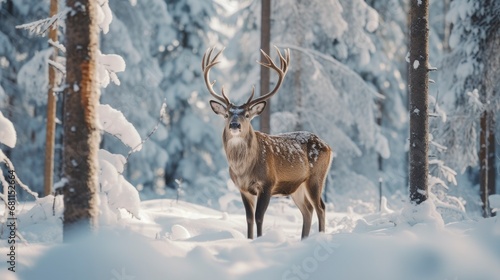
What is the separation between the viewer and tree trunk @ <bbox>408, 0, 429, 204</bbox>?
6934mm

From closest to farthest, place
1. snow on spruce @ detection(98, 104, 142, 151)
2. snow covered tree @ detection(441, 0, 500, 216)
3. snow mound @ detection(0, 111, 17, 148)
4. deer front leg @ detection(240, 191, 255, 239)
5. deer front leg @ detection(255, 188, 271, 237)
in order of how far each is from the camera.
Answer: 1. snow mound @ detection(0, 111, 17, 148)
2. snow on spruce @ detection(98, 104, 142, 151)
3. deer front leg @ detection(255, 188, 271, 237)
4. deer front leg @ detection(240, 191, 255, 239)
5. snow covered tree @ detection(441, 0, 500, 216)

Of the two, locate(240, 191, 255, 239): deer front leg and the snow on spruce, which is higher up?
the snow on spruce

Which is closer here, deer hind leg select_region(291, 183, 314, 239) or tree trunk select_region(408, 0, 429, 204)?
tree trunk select_region(408, 0, 429, 204)

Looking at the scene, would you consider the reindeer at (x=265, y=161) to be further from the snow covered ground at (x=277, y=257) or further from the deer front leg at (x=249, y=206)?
the snow covered ground at (x=277, y=257)

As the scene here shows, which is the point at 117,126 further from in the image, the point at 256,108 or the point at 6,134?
the point at 256,108

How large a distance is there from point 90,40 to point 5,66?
49.1ft

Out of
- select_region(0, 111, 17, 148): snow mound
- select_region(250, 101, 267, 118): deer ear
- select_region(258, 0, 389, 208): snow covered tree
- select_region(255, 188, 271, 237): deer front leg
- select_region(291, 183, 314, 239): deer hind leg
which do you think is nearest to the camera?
select_region(0, 111, 17, 148): snow mound

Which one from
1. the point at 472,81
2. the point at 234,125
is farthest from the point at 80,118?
the point at 472,81

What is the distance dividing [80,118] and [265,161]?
3.49 meters

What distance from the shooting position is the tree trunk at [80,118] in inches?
182

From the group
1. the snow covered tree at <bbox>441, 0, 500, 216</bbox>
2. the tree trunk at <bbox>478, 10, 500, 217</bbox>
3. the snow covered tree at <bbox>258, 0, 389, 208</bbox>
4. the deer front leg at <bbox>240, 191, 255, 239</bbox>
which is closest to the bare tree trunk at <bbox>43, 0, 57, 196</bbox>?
the snow covered tree at <bbox>258, 0, 389, 208</bbox>

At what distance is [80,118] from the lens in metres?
4.66

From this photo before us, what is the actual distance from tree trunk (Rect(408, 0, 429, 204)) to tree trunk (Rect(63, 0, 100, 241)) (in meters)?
4.27

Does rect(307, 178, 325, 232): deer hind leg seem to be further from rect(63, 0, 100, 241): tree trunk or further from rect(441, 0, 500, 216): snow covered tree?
rect(441, 0, 500, 216): snow covered tree
